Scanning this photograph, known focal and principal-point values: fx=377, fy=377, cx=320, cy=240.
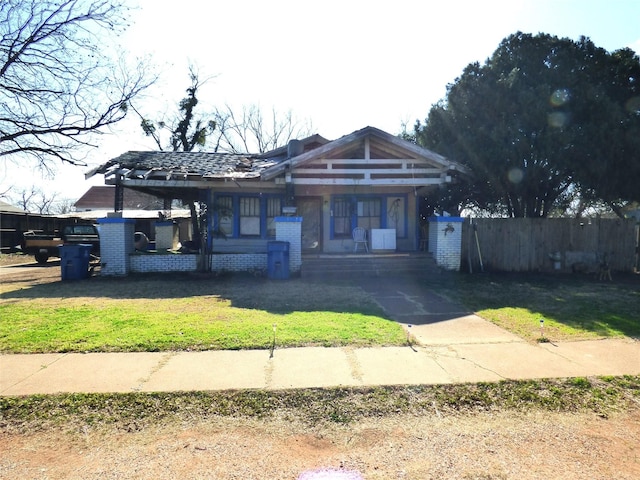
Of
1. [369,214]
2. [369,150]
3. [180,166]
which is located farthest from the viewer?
[369,214]

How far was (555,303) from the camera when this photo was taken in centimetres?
820

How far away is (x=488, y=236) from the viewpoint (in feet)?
41.8

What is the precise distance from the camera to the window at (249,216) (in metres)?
14.4

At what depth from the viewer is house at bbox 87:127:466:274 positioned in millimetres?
12375

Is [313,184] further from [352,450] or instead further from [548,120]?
[352,450]

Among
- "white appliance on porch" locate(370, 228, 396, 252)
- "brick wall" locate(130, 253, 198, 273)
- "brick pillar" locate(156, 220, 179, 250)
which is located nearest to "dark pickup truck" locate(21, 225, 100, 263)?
"brick pillar" locate(156, 220, 179, 250)

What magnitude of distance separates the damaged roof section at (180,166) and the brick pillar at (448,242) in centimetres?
631

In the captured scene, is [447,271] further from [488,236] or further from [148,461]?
[148,461]

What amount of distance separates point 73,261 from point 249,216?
5.84 m

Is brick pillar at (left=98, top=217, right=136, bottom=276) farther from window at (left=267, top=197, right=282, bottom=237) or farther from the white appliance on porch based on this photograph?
the white appliance on porch

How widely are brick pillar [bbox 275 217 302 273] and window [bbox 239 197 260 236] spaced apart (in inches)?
121

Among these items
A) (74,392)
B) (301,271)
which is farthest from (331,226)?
(74,392)

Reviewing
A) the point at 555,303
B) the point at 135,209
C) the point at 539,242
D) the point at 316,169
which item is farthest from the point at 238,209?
the point at 135,209

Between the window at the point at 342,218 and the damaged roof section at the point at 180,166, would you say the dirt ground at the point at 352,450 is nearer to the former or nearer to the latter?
the damaged roof section at the point at 180,166
